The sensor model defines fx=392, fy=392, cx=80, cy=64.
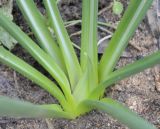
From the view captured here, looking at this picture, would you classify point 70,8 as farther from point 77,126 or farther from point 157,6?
point 77,126

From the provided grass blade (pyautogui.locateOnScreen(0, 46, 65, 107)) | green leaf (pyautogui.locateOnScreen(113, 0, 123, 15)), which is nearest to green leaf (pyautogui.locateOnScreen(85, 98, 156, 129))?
grass blade (pyautogui.locateOnScreen(0, 46, 65, 107))

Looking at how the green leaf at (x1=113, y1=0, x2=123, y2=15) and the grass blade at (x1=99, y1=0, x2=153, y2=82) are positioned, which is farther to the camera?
the green leaf at (x1=113, y1=0, x2=123, y2=15)

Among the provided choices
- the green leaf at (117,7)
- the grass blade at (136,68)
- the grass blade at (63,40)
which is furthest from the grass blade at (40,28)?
the green leaf at (117,7)

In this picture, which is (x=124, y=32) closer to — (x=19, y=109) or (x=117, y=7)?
(x=117, y=7)

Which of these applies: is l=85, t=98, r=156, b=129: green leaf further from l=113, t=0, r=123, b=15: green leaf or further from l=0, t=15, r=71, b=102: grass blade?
l=113, t=0, r=123, b=15: green leaf

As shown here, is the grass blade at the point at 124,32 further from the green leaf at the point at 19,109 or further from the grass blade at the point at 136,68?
the green leaf at the point at 19,109

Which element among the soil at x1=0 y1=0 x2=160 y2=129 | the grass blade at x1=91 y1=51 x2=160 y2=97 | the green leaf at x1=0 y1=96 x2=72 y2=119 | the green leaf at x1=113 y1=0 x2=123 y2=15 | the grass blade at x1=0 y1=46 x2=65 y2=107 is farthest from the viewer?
the green leaf at x1=113 y1=0 x2=123 y2=15

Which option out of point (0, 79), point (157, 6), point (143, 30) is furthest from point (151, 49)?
point (0, 79)
